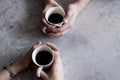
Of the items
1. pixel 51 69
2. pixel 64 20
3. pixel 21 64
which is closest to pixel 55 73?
pixel 51 69

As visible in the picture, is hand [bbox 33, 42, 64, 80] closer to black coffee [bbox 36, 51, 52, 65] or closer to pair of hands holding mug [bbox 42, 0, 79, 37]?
black coffee [bbox 36, 51, 52, 65]

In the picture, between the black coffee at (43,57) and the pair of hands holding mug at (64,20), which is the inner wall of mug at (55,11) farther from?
the black coffee at (43,57)

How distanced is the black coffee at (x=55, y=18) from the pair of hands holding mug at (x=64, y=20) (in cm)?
3

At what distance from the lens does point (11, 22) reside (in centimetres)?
133

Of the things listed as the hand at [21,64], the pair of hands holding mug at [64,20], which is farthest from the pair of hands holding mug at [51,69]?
the pair of hands holding mug at [64,20]

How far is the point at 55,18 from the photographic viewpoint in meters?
1.23

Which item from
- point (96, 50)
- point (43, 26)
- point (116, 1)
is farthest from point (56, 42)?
point (116, 1)

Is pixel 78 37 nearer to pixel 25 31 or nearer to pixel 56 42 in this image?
pixel 56 42

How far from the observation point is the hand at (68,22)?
1.22 meters

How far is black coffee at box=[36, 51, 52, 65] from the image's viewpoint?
3.58 ft

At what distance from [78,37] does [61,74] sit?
264mm

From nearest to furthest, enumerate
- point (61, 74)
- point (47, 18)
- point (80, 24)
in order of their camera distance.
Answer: point (61, 74), point (47, 18), point (80, 24)

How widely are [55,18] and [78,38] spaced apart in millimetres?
167

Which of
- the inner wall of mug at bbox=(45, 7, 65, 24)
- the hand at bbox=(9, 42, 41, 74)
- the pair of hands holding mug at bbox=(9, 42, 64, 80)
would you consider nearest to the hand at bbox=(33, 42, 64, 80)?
the pair of hands holding mug at bbox=(9, 42, 64, 80)
